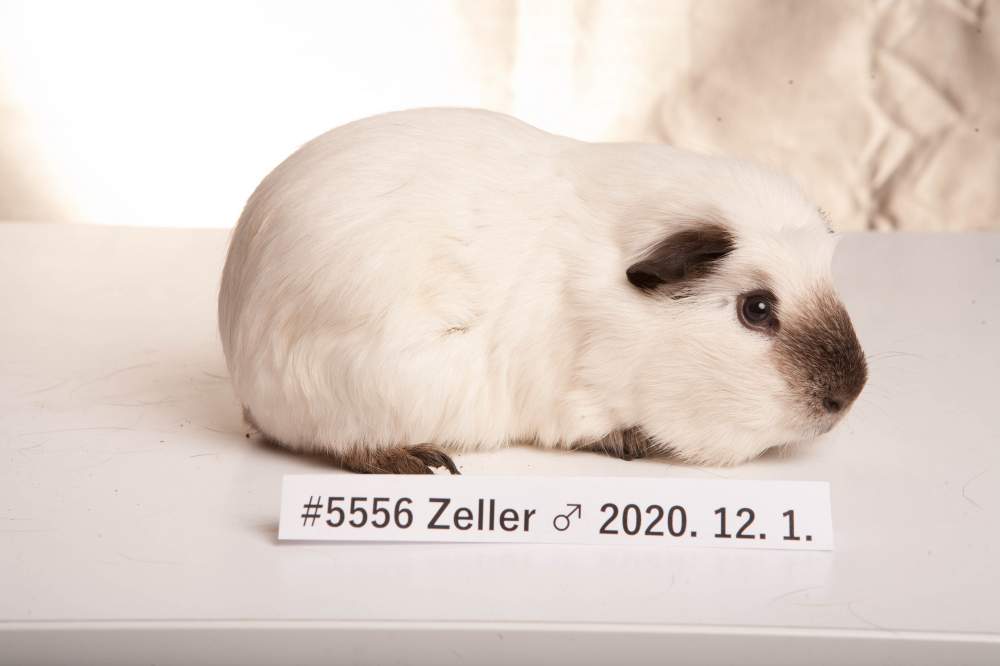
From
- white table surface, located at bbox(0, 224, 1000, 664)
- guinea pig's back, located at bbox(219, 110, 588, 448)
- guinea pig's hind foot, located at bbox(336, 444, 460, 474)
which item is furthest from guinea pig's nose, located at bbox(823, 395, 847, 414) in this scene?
guinea pig's hind foot, located at bbox(336, 444, 460, 474)

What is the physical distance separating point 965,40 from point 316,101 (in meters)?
2.82

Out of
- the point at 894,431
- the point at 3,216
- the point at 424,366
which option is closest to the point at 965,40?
Result: the point at 894,431

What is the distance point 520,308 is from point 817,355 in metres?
0.63

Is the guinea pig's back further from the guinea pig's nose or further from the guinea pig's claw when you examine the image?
the guinea pig's nose

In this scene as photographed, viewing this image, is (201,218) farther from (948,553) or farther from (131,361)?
(948,553)

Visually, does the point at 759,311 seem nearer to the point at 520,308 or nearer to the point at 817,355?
the point at 817,355

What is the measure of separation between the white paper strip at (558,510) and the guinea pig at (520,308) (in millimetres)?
219

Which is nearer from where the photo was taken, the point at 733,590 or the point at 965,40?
the point at 733,590

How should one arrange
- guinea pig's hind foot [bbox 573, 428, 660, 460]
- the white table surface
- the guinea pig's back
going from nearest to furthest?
the white table surface, the guinea pig's back, guinea pig's hind foot [bbox 573, 428, 660, 460]

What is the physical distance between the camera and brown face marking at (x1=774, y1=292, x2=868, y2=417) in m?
2.56

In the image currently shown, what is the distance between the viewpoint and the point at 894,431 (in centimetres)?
295

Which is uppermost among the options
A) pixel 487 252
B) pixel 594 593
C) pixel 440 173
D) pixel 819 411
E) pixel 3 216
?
pixel 3 216

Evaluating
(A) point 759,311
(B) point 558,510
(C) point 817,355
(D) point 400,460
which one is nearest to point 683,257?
(A) point 759,311

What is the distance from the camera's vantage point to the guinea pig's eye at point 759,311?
258 centimetres
